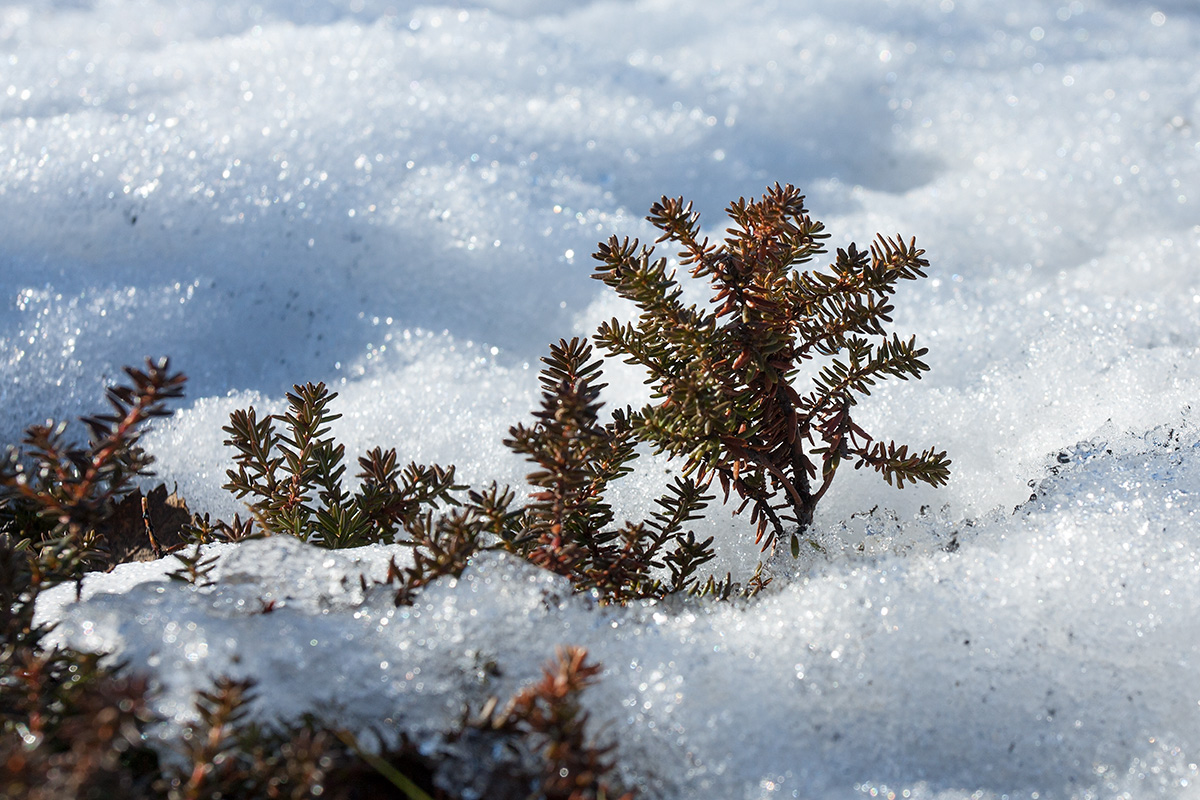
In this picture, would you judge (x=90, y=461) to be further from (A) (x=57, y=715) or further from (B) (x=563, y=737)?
(B) (x=563, y=737)

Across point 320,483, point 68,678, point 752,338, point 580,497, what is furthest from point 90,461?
point 752,338

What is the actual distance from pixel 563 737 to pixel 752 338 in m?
0.78

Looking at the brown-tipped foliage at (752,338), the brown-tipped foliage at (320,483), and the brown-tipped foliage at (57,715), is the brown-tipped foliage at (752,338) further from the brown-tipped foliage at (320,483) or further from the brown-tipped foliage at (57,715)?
the brown-tipped foliage at (57,715)

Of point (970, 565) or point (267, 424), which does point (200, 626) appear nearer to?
point (267, 424)

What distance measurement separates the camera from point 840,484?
2.25 m

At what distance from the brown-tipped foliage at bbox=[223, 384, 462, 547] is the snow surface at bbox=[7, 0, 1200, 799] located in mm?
149

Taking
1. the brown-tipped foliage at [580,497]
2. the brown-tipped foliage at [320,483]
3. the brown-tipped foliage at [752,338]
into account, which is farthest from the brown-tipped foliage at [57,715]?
the brown-tipped foliage at [752,338]

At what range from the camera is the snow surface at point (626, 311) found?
4.65 ft

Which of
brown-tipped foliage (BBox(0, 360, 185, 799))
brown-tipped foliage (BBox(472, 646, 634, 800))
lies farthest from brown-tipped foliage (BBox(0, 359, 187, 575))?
brown-tipped foliage (BBox(472, 646, 634, 800))

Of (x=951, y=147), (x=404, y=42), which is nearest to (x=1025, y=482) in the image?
(x=951, y=147)

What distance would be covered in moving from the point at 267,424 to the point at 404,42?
10.8 feet

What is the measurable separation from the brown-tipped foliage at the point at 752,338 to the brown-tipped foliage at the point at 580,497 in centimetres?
10

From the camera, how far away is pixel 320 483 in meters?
1.82

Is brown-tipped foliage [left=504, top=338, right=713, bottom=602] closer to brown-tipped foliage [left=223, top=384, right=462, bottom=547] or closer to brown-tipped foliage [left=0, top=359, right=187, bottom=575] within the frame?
brown-tipped foliage [left=223, top=384, right=462, bottom=547]
